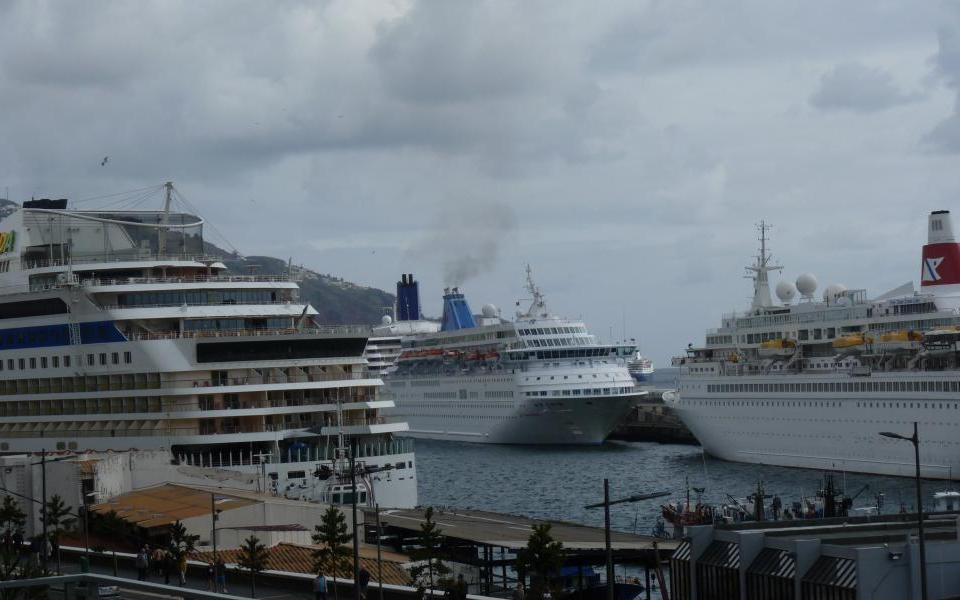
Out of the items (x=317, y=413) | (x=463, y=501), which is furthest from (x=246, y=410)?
(x=463, y=501)

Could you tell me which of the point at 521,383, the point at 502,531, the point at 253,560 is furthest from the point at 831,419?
the point at 253,560

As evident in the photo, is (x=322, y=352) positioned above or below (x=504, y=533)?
above

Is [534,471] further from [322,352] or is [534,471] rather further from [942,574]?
[942,574]

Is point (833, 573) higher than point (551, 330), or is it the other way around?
point (551, 330)

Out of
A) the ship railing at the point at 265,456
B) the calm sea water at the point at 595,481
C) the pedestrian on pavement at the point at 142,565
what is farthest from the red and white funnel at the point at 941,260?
the pedestrian on pavement at the point at 142,565

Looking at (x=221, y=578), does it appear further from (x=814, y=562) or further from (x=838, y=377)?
(x=838, y=377)

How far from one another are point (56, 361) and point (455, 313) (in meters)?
63.0

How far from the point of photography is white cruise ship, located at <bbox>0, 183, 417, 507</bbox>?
37.5 metres

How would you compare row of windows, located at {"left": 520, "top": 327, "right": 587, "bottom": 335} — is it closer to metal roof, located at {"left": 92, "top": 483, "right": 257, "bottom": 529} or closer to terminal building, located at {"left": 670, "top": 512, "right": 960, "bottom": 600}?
metal roof, located at {"left": 92, "top": 483, "right": 257, "bottom": 529}

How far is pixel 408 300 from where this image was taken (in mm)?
Answer: 116938

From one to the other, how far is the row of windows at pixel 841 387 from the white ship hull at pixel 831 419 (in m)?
0.04

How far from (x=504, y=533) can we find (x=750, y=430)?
36536 millimetres

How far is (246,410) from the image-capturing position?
37.4 m

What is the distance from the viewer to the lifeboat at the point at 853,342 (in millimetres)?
61494
